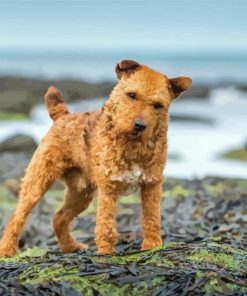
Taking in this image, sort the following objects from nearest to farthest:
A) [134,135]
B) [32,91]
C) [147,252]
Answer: [134,135] → [147,252] → [32,91]

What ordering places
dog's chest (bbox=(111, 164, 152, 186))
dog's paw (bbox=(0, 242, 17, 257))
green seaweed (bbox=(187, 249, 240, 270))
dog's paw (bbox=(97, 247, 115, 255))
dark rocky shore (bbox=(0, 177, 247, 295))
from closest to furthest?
dark rocky shore (bbox=(0, 177, 247, 295))
green seaweed (bbox=(187, 249, 240, 270))
dog's chest (bbox=(111, 164, 152, 186))
dog's paw (bbox=(97, 247, 115, 255))
dog's paw (bbox=(0, 242, 17, 257))

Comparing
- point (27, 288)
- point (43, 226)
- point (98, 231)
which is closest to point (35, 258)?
point (98, 231)

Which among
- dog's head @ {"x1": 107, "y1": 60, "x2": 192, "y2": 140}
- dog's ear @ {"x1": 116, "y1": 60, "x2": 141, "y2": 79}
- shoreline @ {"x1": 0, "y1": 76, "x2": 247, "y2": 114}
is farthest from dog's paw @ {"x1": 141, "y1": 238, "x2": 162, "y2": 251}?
shoreline @ {"x1": 0, "y1": 76, "x2": 247, "y2": 114}

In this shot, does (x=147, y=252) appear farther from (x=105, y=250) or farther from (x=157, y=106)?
(x=157, y=106)

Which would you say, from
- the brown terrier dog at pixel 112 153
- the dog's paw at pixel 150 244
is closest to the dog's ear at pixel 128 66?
the brown terrier dog at pixel 112 153

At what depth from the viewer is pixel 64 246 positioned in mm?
9922

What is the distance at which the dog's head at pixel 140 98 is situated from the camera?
318 inches

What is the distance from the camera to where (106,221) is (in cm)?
857

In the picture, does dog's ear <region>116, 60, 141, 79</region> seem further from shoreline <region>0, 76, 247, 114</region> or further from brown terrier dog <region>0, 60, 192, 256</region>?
shoreline <region>0, 76, 247, 114</region>

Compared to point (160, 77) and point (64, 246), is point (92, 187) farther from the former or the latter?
point (160, 77)

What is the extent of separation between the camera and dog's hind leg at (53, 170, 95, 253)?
9430 millimetres

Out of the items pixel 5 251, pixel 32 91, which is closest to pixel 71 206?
pixel 5 251

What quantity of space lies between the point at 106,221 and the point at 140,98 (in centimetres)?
118

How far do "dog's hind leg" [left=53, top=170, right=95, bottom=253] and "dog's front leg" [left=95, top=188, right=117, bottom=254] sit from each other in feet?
2.63
